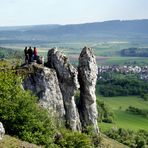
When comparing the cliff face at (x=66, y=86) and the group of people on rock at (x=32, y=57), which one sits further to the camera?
the group of people on rock at (x=32, y=57)

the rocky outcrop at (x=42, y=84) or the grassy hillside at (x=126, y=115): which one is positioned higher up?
the rocky outcrop at (x=42, y=84)

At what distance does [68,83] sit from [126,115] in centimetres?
8049

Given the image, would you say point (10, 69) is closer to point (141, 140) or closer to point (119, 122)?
point (141, 140)

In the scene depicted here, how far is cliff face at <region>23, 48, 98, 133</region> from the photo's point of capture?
50.0 metres

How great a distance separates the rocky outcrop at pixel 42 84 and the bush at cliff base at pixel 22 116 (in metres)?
5.42

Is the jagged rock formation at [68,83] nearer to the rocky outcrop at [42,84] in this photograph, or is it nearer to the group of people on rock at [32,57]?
the group of people on rock at [32,57]

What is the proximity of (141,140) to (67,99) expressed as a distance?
29204 mm

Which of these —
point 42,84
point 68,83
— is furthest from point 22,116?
point 68,83

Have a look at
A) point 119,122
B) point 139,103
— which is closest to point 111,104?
point 139,103

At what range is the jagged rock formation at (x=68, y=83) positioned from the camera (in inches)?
2056

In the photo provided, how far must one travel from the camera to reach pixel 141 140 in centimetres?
7744

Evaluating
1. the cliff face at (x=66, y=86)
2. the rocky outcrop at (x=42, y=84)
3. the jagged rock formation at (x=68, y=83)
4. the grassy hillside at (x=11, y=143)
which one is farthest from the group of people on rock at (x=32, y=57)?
the grassy hillside at (x=11, y=143)

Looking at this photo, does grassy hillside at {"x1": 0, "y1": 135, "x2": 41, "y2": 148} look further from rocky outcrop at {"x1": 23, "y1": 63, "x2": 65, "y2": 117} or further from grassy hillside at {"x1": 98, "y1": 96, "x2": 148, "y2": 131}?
grassy hillside at {"x1": 98, "y1": 96, "x2": 148, "y2": 131}

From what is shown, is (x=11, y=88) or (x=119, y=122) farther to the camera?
(x=119, y=122)
